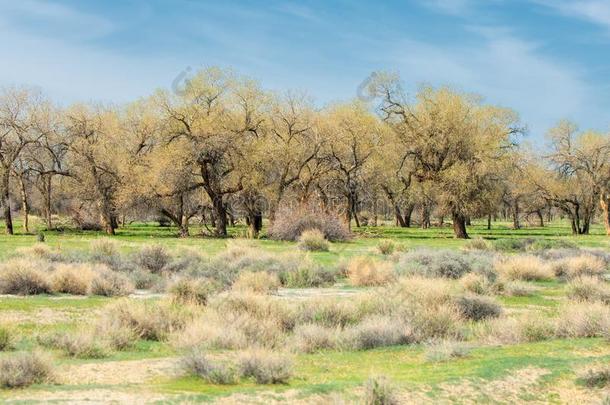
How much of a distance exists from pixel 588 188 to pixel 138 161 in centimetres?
4366

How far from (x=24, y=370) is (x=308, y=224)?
3864cm

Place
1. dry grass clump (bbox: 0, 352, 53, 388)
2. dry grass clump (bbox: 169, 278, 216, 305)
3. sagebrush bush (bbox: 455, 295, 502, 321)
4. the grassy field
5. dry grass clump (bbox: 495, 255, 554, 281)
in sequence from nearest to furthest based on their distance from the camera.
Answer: the grassy field < dry grass clump (bbox: 0, 352, 53, 388) < sagebrush bush (bbox: 455, 295, 502, 321) < dry grass clump (bbox: 169, 278, 216, 305) < dry grass clump (bbox: 495, 255, 554, 281)

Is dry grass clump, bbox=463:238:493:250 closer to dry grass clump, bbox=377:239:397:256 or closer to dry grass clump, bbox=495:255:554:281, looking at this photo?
dry grass clump, bbox=377:239:397:256

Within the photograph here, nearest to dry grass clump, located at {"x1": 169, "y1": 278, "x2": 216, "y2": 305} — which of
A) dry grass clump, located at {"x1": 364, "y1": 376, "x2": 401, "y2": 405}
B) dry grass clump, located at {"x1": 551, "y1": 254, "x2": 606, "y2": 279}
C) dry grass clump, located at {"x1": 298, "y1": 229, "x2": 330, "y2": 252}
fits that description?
dry grass clump, located at {"x1": 364, "y1": 376, "x2": 401, "y2": 405}

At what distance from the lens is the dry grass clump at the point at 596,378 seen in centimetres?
1004

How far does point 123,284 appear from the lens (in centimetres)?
2139

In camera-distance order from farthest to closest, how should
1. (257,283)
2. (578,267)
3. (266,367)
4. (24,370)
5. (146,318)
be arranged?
(578,267) < (257,283) < (146,318) < (266,367) < (24,370)

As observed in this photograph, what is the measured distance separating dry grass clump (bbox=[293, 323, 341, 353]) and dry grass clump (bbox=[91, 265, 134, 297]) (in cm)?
872

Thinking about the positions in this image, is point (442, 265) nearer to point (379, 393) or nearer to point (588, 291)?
point (588, 291)

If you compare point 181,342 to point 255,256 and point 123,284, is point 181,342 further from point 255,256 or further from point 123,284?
point 255,256

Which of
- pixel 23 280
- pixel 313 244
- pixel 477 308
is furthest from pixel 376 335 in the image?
pixel 313 244

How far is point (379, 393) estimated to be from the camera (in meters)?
8.60

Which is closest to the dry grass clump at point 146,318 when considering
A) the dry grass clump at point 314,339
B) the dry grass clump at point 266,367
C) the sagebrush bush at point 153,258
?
the dry grass clump at point 314,339

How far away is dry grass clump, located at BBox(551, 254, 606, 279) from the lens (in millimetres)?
26453
